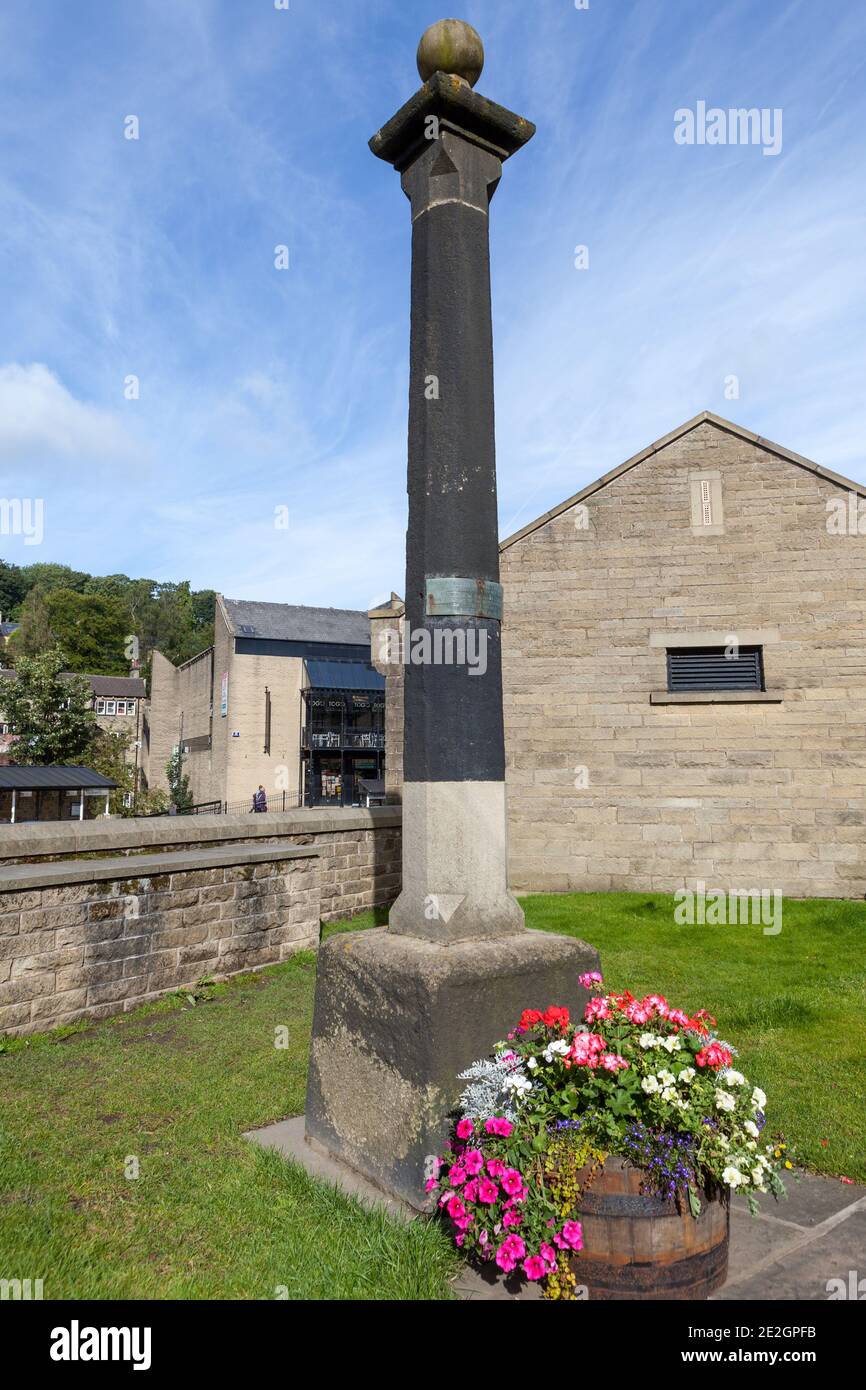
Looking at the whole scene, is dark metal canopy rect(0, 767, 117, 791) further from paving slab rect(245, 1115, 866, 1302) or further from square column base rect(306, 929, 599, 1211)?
paving slab rect(245, 1115, 866, 1302)

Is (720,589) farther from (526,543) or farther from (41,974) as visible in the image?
(41,974)

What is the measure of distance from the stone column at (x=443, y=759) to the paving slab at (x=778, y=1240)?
0.38 feet

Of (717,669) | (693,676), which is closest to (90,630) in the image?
(693,676)

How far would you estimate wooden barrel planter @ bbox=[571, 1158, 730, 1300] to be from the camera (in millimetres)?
2818

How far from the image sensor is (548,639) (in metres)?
12.5

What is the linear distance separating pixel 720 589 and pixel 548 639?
2.66 meters

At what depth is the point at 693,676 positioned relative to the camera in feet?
39.5

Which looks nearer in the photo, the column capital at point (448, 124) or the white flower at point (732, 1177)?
the white flower at point (732, 1177)

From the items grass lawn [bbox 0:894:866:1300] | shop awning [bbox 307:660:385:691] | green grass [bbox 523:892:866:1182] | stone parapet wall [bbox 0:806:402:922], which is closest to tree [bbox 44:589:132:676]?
shop awning [bbox 307:660:385:691]

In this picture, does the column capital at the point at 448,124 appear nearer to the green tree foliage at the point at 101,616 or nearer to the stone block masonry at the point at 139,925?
the stone block masonry at the point at 139,925

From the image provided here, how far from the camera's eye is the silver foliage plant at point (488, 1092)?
3.27 metres

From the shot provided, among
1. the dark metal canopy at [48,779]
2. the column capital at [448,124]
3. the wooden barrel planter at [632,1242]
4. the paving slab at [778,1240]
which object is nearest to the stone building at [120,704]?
the dark metal canopy at [48,779]

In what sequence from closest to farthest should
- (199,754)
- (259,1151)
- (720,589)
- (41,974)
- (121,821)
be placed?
1. (259,1151)
2. (41,974)
3. (121,821)
4. (720,589)
5. (199,754)
